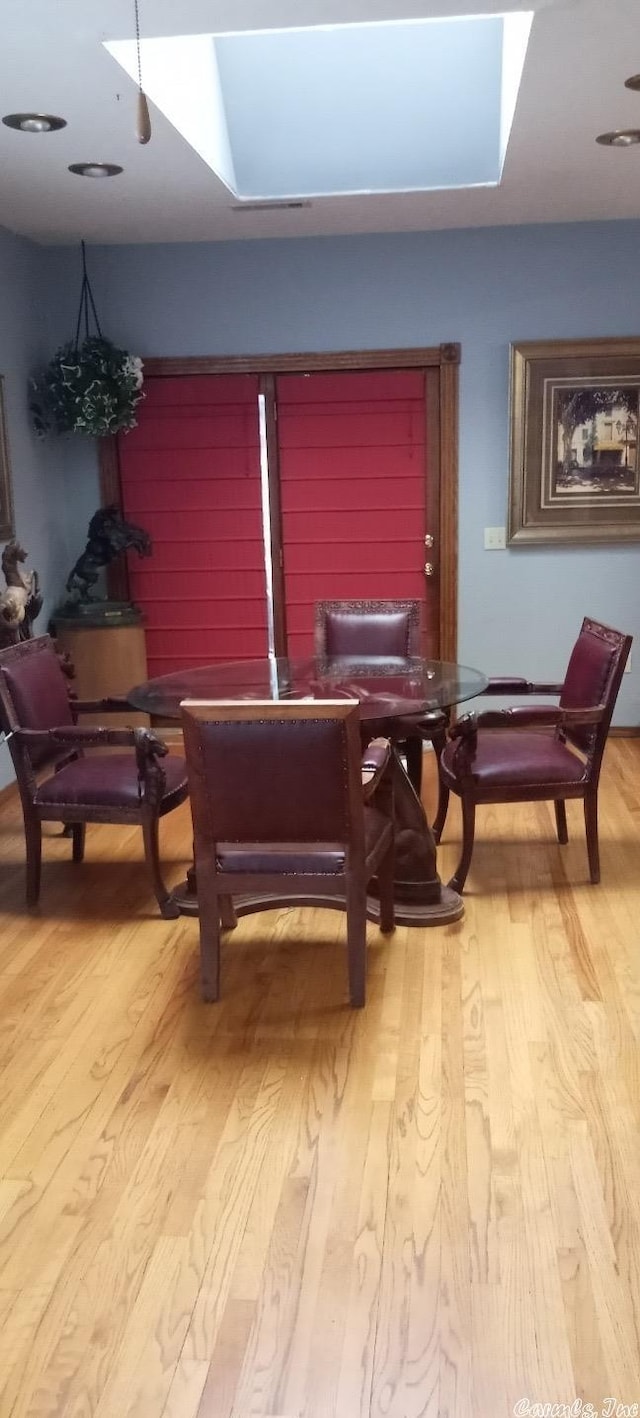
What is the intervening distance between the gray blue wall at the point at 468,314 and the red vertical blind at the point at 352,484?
0.65 ft

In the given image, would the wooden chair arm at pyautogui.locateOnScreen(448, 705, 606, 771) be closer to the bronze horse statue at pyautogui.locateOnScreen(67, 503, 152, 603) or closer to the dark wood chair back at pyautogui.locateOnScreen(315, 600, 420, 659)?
the dark wood chair back at pyautogui.locateOnScreen(315, 600, 420, 659)

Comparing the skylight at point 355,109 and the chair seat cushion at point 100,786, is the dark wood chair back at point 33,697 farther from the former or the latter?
the skylight at point 355,109

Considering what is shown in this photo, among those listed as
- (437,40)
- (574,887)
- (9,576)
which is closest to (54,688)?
(9,576)

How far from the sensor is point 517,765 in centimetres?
343

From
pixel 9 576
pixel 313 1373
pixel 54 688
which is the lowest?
pixel 313 1373

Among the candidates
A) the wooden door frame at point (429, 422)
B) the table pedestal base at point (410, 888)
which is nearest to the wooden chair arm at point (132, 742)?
the table pedestal base at point (410, 888)

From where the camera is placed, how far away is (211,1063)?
2.53 m

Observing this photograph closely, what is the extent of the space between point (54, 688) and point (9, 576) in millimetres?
766

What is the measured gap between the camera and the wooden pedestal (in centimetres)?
502

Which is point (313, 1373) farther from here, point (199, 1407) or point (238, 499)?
point (238, 499)

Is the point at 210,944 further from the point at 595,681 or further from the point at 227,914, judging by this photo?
the point at 595,681

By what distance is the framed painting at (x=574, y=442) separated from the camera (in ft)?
16.2

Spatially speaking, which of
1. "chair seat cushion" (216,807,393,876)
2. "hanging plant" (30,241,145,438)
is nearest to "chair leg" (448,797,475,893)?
"chair seat cushion" (216,807,393,876)

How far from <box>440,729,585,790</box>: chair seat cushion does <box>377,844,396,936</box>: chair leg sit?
418 millimetres
